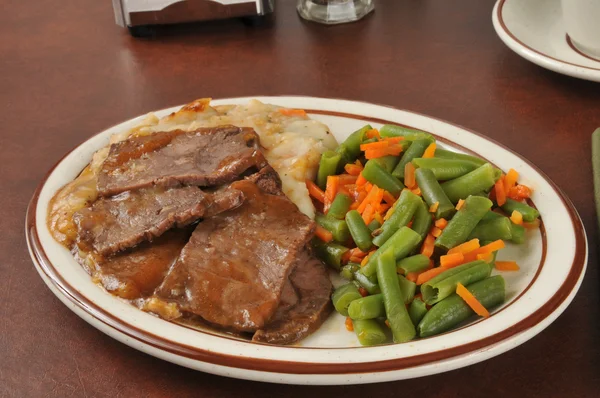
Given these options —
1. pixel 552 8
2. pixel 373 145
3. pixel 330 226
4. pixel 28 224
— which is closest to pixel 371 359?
pixel 330 226

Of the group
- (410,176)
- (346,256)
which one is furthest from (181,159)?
(410,176)

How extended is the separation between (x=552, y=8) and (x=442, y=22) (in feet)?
2.05

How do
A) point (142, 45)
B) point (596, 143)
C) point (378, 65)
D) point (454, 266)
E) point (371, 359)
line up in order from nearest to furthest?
point (371, 359) < point (454, 266) < point (596, 143) < point (378, 65) < point (142, 45)

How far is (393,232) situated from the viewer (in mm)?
2461

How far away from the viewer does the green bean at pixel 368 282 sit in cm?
235

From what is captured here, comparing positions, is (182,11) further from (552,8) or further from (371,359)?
(371,359)

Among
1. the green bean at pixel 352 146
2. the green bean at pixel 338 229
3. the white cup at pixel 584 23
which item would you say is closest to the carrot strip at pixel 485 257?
the green bean at pixel 338 229

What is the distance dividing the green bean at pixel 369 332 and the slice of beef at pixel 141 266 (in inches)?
24.1

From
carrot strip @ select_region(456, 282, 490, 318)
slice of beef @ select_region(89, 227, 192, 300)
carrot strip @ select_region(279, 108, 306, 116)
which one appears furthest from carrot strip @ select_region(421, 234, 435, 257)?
carrot strip @ select_region(279, 108, 306, 116)

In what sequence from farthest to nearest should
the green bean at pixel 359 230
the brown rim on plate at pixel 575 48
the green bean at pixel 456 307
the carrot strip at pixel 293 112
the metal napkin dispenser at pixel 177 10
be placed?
the metal napkin dispenser at pixel 177 10 < the brown rim on plate at pixel 575 48 < the carrot strip at pixel 293 112 < the green bean at pixel 359 230 < the green bean at pixel 456 307

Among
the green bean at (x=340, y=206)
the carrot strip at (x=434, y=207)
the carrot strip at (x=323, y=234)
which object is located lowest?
the carrot strip at (x=323, y=234)

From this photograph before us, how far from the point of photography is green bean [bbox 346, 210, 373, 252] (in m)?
2.50

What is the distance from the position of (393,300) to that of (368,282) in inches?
5.8

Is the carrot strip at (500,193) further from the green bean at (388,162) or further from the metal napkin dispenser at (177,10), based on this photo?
the metal napkin dispenser at (177,10)
